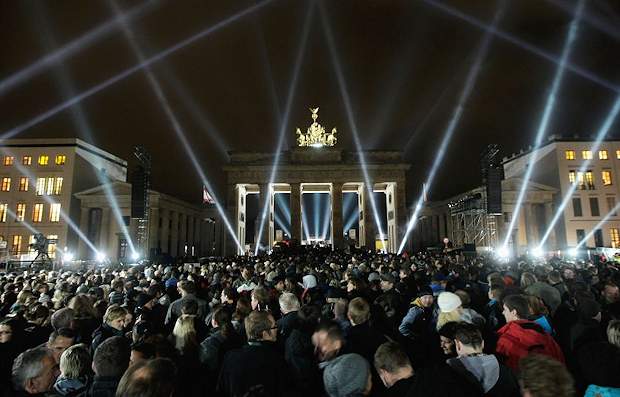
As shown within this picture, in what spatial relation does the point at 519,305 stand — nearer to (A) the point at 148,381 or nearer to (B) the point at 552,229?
(A) the point at 148,381

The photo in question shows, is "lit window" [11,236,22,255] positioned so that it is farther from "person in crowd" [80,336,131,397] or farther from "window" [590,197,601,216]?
"window" [590,197,601,216]

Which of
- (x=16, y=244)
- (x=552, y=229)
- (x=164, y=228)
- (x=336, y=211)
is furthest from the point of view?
(x=552, y=229)

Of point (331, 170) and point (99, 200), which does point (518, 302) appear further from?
point (99, 200)

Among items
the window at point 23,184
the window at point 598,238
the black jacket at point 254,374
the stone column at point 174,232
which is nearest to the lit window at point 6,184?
the window at point 23,184

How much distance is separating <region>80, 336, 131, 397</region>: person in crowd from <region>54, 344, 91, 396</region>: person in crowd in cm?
7

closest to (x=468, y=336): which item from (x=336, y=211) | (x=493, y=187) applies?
(x=493, y=187)

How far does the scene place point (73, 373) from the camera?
3.71 meters

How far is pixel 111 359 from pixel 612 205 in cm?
7316

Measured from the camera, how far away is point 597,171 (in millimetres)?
58938

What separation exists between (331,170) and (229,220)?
16625 mm

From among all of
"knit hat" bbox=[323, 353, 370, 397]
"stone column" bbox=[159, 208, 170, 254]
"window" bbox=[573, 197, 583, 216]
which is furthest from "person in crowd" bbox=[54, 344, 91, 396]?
"window" bbox=[573, 197, 583, 216]

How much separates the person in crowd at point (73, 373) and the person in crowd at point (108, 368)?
7cm

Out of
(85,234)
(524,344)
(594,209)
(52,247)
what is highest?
(594,209)

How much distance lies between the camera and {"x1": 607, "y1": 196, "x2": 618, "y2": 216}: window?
57406 millimetres
